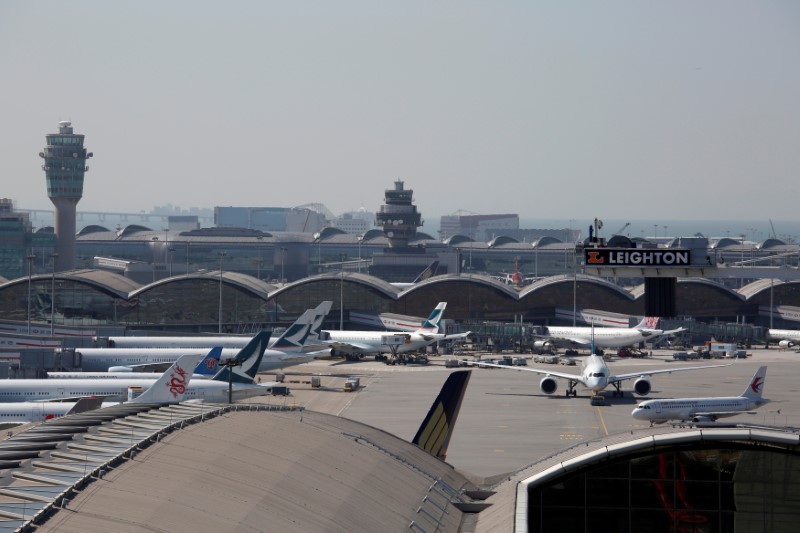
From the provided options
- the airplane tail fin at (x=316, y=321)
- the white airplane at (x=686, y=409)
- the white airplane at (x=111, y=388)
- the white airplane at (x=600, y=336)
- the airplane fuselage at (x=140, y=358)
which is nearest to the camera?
the white airplane at (x=111, y=388)

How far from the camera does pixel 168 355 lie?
314 feet

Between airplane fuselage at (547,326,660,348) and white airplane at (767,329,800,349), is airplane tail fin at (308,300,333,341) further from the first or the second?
white airplane at (767,329,800,349)

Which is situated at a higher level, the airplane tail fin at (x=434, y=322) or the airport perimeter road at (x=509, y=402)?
the airplane tail fin at (x=434, y=322)

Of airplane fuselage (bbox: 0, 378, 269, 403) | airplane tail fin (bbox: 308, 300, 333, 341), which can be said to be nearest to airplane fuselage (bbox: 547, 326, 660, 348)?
airplane tail fin (bbox: 308, 300, 333, 341)

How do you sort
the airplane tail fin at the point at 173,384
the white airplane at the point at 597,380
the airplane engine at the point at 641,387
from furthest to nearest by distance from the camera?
the airplane engine at the point at 641,387 < the white airplane at the point at 597,380 < the airplane tail fin at the point at 173,384

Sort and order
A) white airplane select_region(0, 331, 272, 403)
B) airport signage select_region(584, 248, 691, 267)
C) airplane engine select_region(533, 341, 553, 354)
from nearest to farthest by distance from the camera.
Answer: airport signage select_region(584, 248, 691, 267)
white airplane select_region(0, 331, 272, 403)
airplane engine select_region(533, 341, 553, 354)

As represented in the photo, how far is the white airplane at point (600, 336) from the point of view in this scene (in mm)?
120875

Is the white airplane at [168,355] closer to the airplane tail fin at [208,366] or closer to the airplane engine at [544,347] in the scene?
the airplane tail fin at [208,366]

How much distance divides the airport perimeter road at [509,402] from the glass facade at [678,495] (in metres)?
21.8

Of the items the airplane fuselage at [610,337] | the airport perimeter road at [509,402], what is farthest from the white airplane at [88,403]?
the airplane fuselage at [610,337]

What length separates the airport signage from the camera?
39.3 metres

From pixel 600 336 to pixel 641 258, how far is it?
274ft

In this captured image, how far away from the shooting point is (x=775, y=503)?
33.1 meters

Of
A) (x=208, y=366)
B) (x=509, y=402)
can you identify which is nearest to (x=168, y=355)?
(x=208, y=366)
